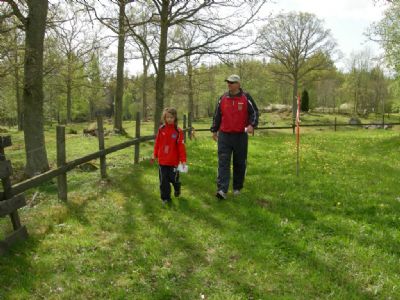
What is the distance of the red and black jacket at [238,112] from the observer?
7.78 metres

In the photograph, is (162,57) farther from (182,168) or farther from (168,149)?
(182,168)

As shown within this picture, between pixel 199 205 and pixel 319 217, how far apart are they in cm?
229

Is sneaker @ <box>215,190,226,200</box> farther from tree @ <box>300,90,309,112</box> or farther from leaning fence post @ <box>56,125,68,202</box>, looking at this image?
tree @ <box>300,90,309,112</box>

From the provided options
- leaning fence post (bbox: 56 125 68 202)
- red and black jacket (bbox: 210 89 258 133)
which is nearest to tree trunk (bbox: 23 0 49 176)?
leaning fence post (bbox: 56 125 68 202)

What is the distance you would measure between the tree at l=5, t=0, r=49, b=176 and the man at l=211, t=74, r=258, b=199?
16.5 ft

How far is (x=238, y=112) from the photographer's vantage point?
779cm

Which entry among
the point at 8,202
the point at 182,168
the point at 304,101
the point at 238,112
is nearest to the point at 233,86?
the point at 238,112

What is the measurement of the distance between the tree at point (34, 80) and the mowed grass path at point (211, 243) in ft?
5.55

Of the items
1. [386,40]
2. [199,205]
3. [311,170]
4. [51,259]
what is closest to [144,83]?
[386,40]

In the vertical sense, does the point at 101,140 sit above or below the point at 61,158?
above

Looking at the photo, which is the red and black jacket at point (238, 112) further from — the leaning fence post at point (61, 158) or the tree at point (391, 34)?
the tree at point (391, 34)

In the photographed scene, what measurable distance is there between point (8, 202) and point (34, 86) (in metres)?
5.91

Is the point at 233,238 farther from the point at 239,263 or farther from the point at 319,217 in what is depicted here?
the point at 319,217

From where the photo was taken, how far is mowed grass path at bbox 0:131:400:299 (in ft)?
14.7
